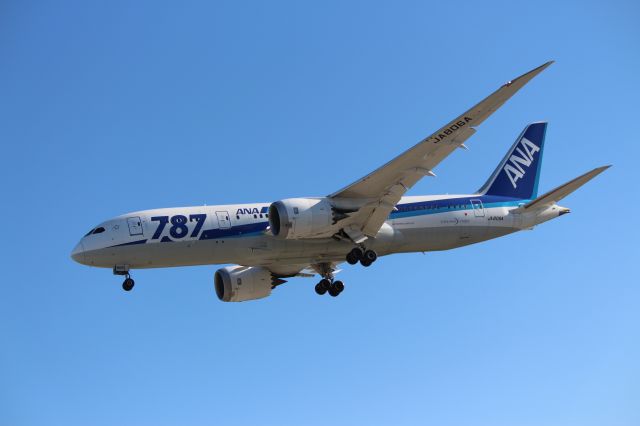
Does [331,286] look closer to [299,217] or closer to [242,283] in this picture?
[242,283]

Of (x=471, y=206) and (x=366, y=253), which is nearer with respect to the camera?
(x=366, y=253)

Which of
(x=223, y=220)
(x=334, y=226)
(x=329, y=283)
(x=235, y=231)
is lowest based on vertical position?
Result: (x=329, y=283)

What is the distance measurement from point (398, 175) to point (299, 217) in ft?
14.0

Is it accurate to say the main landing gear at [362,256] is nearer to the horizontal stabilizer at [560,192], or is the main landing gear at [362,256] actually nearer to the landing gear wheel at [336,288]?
the landing gear wheel at [336,288]

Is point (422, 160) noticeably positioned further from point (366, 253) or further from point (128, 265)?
point (128, 265)

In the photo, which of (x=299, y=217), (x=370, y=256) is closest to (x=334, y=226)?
(x=299, y=217)

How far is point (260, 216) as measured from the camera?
41.3m

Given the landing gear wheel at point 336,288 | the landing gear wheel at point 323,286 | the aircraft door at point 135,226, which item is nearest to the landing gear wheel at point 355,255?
the landing gear wheel at point 336,288

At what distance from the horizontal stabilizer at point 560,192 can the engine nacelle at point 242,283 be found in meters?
12.3

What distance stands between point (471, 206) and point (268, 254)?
9.83 m

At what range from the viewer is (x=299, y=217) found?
38844 millimetres

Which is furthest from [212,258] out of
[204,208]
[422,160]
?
[422,160]

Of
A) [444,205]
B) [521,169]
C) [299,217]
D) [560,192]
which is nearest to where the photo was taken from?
[299,217]

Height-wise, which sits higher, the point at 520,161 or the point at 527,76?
the point at 520,161
